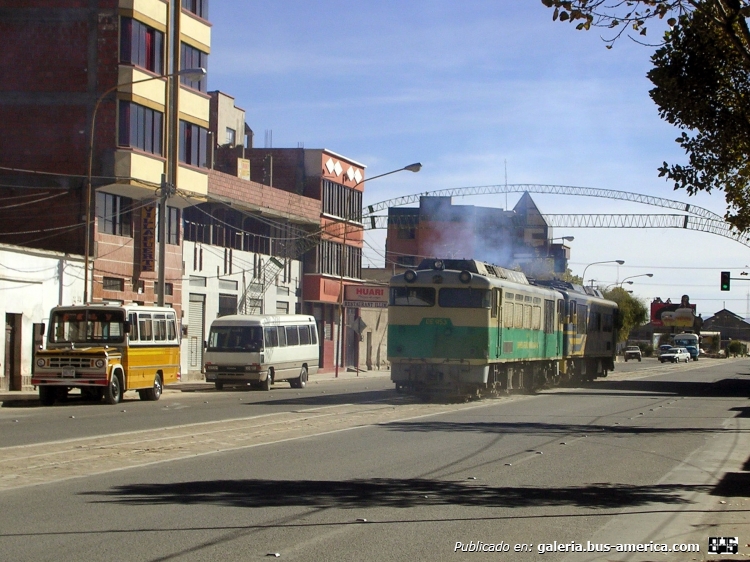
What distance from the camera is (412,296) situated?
99.7 ft

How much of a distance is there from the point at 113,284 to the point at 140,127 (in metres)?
5.93

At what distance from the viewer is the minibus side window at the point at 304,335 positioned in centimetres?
4134

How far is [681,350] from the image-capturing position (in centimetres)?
10594

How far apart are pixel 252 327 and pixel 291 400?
8.07 m

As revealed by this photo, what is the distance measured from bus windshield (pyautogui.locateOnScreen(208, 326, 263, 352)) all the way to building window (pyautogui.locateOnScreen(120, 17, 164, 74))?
34.6ft

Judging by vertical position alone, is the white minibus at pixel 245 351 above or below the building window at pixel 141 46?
below

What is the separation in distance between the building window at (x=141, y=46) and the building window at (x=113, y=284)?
316 inches

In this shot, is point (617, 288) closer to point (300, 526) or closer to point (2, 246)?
point (2, 246)

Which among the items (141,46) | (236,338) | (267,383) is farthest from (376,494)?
(141,46)

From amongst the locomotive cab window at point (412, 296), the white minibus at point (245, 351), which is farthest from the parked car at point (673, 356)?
the locomotive cab window at point (412, 296)

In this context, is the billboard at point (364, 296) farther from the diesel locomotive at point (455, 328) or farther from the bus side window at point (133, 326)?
the bus side window at point (133, 326)

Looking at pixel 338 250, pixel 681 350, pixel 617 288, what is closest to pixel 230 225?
pixel 338 250

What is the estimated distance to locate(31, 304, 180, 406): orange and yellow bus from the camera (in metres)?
27.1

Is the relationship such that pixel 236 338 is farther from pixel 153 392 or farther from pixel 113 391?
pixel 113 391
